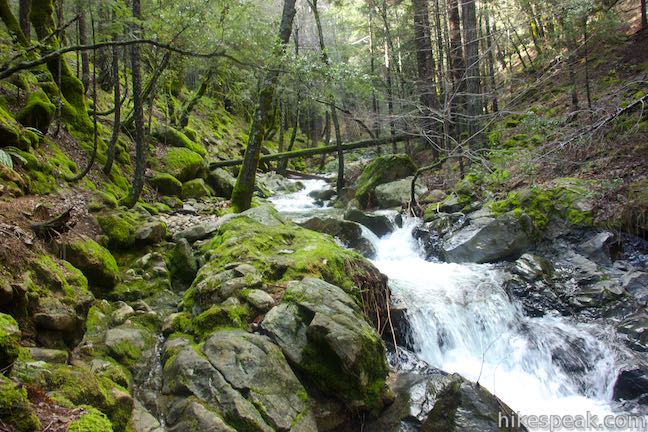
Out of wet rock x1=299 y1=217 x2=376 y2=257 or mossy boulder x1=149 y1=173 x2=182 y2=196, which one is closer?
wet rock x1=299 y1=217 x2=376 y2=257

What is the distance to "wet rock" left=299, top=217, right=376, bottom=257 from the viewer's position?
9.09m

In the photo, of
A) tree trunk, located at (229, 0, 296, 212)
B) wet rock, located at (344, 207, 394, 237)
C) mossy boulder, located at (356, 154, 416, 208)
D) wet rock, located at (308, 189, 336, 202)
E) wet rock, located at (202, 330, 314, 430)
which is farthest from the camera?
wet rock, located at (308, 189, 336, 202)

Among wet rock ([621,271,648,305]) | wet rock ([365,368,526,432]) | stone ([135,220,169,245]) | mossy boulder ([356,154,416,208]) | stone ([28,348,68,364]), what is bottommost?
wet rock ([365,368,526,432])

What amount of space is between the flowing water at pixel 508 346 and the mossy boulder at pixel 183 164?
22.9ft

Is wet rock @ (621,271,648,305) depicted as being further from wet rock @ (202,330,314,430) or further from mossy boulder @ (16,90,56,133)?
mossy boulder @ (16,90,56,133)

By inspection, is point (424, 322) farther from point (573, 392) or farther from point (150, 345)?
point (150, 345)

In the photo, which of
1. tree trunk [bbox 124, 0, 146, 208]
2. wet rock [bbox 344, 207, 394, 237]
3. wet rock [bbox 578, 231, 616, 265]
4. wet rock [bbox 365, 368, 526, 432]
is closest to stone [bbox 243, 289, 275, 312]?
wet rock [bbox 365, 368, 526, 432]

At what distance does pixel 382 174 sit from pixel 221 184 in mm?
5153

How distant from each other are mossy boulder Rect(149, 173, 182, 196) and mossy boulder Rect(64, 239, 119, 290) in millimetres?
4817

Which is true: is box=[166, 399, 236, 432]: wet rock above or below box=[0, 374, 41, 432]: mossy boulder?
below

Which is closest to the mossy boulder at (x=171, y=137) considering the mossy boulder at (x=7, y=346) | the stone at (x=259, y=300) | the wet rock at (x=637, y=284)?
the stone at (x=259, y=300)

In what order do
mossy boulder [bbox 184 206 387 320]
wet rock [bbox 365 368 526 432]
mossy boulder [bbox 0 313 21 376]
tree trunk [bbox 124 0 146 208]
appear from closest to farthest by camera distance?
mossy boulder [bbox 0 313 21 376] → wet rock [bbox 365 368 526 432] → mossy boulder [bbox 184 206 387 320] → tree trunk [bbox 124 0 146 208]

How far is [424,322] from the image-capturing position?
605cm

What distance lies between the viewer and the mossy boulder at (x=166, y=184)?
32.7ft
